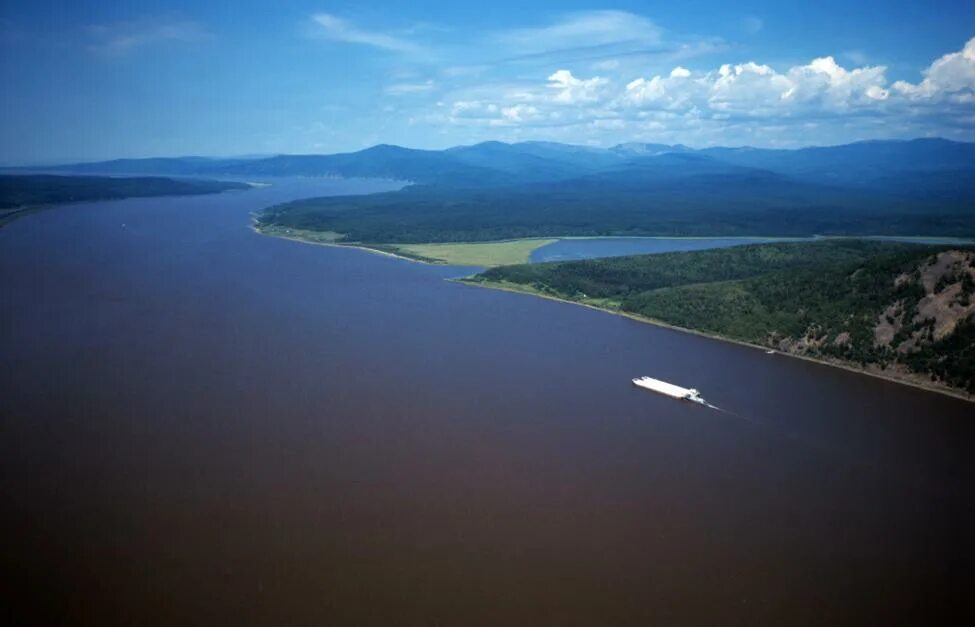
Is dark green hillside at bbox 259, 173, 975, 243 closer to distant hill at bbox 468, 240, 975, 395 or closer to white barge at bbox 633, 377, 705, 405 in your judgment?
distant hill at bbox 468, 240, 975, 395

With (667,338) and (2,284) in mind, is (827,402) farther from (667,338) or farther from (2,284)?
(2,284)

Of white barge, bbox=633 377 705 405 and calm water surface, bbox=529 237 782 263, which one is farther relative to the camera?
→ calm water surface, bbox=529 237 782 263

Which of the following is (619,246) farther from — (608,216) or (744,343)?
(744,343)

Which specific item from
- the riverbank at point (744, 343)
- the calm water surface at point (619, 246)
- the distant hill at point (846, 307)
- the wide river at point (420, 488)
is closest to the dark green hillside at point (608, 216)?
the calm water surface at point (619, 246)

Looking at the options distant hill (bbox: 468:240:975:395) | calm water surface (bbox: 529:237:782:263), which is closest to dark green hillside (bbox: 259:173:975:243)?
calm water surface (bbox: 529:237:782:263)

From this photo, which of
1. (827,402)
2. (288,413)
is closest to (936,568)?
(827,402)

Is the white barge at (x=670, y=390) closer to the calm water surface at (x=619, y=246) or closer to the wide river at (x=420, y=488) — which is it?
the wide river at (x=420, y=488)

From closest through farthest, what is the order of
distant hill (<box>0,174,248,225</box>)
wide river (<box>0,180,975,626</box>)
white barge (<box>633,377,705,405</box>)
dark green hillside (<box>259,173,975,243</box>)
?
wide river (<box>0,180,975,626</box>) → white barge (<box>633,377,705,405</box>) → dark green hillside (<box>259,173,975,243</box>) → distant hill (<box>0,174,248,225</box>)
